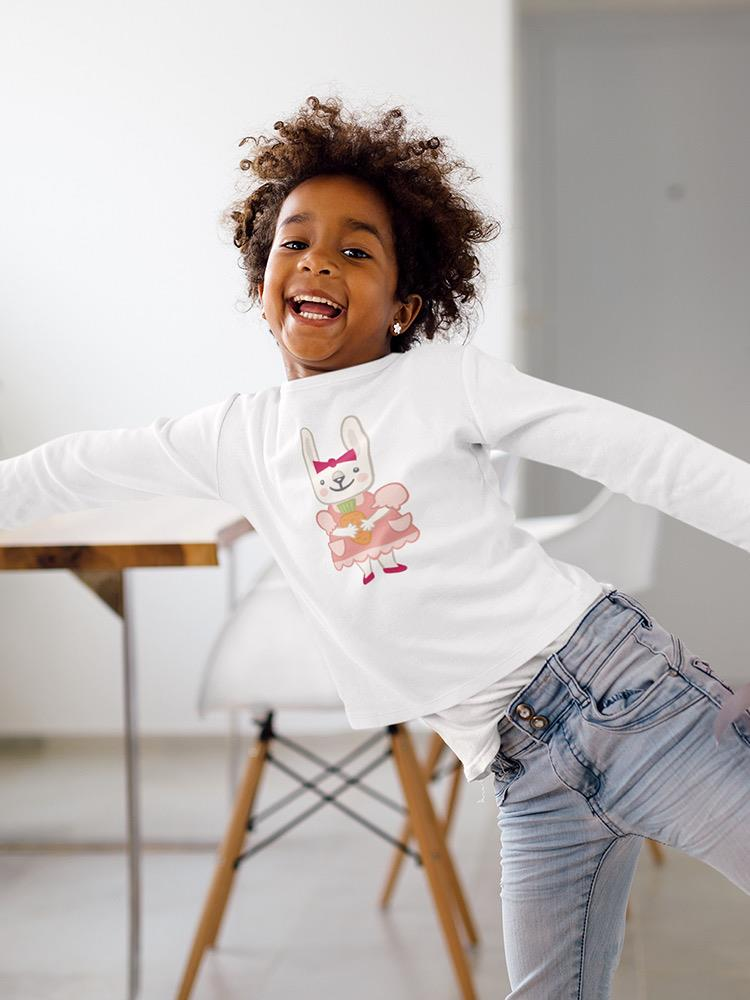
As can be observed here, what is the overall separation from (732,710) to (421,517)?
271 mm

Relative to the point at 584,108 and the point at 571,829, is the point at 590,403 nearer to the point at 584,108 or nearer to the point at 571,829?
the point at 571,829

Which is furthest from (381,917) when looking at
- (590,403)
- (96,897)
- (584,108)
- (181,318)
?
(584,108)

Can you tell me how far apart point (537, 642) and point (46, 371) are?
6.44 feet

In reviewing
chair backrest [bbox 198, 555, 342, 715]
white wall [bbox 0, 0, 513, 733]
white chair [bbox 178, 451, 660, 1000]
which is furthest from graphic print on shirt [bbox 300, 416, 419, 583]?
white wall [bbox 0, 0, 513, 733]

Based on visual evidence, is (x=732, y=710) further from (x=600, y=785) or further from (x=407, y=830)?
(x=407, y=830)

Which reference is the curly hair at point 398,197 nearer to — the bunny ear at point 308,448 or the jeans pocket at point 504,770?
the bunny ear at point 308,448

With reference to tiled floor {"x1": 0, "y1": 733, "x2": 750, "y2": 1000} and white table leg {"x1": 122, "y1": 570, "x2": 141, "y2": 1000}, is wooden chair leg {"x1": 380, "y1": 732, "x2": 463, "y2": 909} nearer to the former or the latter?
tiled floor {"x1": 0, "y1": 733, "x2": 750, "y2": 1000}

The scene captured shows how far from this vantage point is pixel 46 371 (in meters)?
2.68

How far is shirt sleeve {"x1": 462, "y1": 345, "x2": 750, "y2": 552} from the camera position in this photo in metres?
0.87

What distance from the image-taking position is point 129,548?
5.07 feet

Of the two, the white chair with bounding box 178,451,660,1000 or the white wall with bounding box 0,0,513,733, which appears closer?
the white chair with bounding box 178,451,660,1000

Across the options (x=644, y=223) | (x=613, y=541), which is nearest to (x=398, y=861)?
(x=613, y=541)

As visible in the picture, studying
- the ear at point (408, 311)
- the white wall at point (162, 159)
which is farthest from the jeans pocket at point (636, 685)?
the white wall at point (162, 159)

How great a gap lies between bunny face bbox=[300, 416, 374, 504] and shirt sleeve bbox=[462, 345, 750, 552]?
0.09 metres
